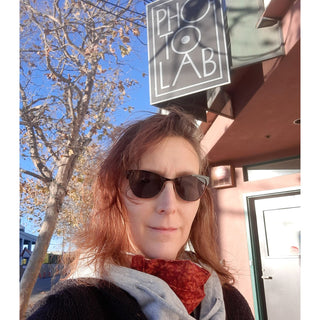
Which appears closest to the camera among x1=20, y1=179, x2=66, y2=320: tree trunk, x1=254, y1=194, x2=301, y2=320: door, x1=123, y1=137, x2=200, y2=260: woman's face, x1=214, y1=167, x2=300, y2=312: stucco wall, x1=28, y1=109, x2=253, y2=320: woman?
x1=28, y1=109, x2=253, y2=320: woman

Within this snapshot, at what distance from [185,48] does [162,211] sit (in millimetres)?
3329

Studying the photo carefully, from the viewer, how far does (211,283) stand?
1.11 metres

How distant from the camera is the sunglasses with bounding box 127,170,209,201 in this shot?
991 mm

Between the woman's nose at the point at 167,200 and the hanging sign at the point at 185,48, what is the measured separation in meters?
2.67

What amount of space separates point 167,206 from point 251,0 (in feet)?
11.1

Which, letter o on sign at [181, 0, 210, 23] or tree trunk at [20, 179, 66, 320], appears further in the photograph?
tree trunk at [20, 179, 66, 320]

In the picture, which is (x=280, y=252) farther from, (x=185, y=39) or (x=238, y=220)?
(x=185, y=39)

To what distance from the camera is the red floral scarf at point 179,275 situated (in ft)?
3.06

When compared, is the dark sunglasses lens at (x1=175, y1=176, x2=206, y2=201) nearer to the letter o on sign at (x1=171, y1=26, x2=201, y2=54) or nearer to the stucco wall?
the letter o on sign at (x1=171, y1=26, x2=201, y2=54)

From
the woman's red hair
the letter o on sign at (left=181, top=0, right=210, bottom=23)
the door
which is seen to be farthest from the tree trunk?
the woman's red hair

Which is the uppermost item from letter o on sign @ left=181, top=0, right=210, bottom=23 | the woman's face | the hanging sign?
letter o on sign @ left=181, top=0, right=210, bottom=23
